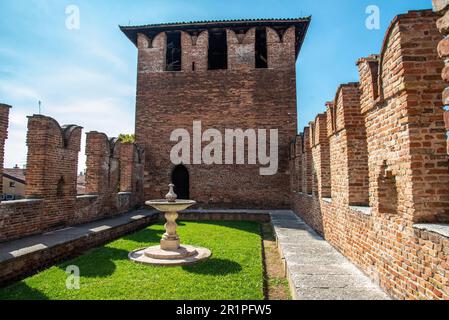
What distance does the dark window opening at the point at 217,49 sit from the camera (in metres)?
15.8

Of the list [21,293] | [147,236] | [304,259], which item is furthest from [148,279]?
[147,236]

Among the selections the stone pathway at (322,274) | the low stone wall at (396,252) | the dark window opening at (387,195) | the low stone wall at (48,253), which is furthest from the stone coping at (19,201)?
the dark window opening at (387,195)

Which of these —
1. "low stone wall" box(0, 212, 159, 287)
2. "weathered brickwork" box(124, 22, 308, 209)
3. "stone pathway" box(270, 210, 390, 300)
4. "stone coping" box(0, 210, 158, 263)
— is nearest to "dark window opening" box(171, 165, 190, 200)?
"weathered brickwork" box(124, 22, 308, 209)

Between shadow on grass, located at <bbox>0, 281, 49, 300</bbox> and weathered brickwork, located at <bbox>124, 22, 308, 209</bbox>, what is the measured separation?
10119mm

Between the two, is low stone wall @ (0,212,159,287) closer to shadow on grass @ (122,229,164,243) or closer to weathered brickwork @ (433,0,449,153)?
shadow on grass @ (122,229,164,243)

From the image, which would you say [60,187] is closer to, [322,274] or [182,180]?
[182,180]

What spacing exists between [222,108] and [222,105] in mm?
165

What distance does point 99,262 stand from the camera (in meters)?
5.57

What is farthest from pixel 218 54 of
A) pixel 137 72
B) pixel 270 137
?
pixel 270 137

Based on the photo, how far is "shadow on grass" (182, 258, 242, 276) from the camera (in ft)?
16.7

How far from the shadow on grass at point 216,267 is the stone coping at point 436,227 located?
321 cm

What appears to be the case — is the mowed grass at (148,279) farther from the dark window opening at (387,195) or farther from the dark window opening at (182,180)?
the dark window opening at (182,180)
